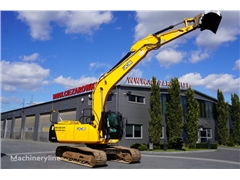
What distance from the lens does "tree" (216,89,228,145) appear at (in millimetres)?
30688

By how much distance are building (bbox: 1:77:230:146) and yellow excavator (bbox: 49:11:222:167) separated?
255cm

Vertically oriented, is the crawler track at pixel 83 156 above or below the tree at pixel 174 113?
below

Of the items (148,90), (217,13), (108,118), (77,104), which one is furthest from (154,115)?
(217,13)

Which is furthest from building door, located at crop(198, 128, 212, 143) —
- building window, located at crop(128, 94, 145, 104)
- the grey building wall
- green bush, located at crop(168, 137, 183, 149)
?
building window, located at crop(128, 94, 145, 104)

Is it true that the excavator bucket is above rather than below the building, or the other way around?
above

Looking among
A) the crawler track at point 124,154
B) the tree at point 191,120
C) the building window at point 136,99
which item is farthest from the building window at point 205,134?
the crawler track at point 124,154

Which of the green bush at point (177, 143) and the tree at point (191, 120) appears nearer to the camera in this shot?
the green bush at point (177, 143)

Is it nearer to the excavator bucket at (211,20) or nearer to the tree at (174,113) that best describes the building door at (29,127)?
the tree at (174,113)

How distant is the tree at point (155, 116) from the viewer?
75.1ft

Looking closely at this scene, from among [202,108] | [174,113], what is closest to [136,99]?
[174,113]

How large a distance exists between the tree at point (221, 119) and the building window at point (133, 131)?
13.4 meters

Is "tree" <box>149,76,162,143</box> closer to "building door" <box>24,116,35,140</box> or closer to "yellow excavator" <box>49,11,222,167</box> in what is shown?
"yellow excavator" <box>49,11,222,167</box>

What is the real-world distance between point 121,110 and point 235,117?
20.0 metres

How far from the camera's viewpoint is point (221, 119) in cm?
3123
